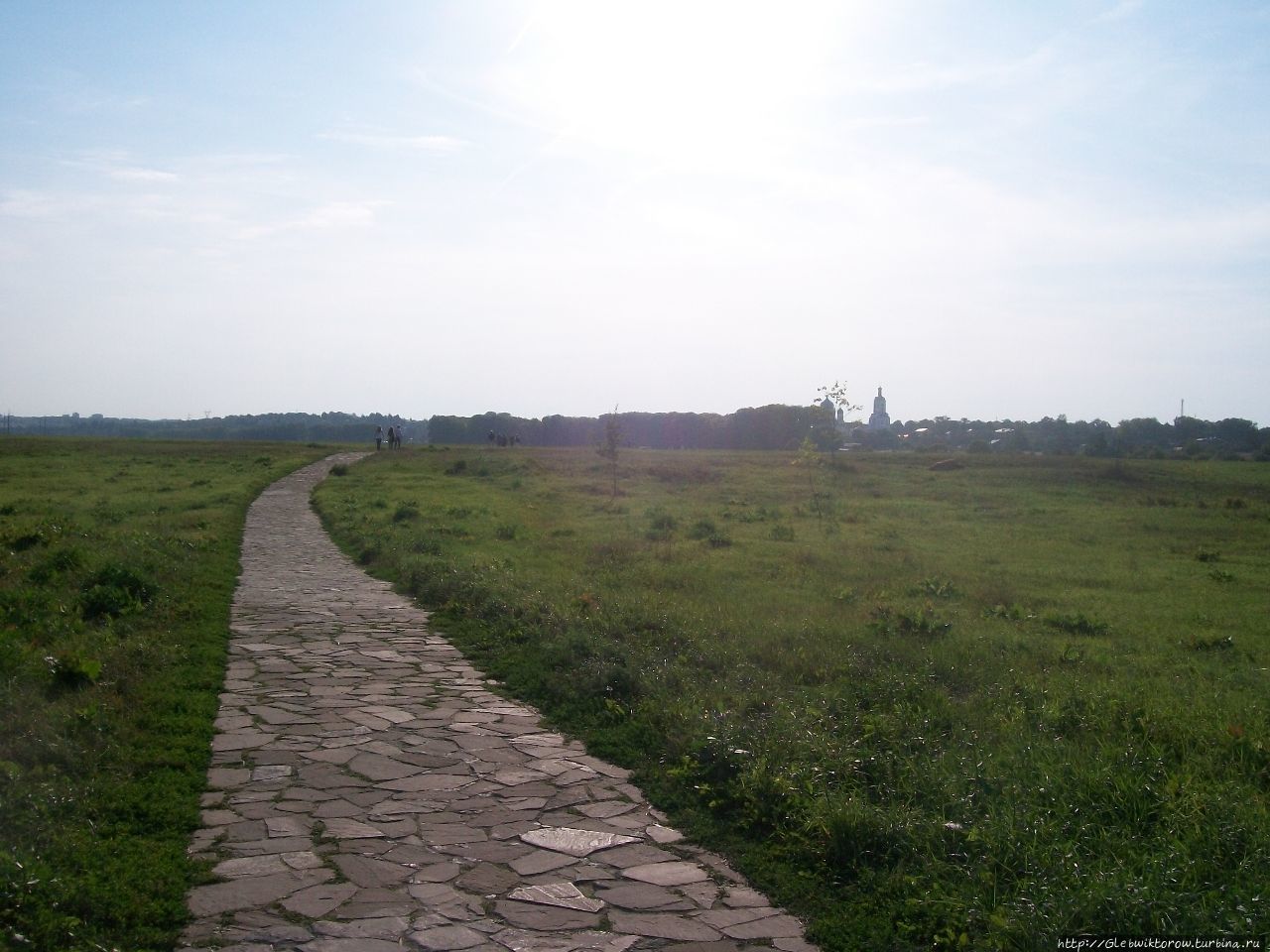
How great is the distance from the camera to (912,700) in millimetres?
7406

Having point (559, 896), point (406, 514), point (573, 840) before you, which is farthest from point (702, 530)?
point (559, 896)

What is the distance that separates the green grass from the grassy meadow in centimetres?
250

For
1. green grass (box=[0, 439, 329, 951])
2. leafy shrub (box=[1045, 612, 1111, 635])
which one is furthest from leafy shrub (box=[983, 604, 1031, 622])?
green grass (box=[0, 439, 329, 951])

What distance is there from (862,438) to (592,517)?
7531cm

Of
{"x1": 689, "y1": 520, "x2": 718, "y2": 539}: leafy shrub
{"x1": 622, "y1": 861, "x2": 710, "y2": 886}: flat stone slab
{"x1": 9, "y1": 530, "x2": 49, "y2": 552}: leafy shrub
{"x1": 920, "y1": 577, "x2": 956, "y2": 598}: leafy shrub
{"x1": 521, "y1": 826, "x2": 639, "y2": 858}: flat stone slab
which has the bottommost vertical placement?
{"x1": 622, "y1": 861, "x2": 710, "y2": 886}: flat stone slab

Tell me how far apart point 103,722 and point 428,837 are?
248 centimetres

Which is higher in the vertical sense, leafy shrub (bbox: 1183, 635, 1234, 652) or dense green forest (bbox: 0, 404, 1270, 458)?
dense green forest (bbox: 0, 404, 1270, 458)

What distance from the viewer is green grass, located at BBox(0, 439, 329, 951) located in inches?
157

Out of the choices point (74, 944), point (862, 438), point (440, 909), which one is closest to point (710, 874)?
point (440, 909)

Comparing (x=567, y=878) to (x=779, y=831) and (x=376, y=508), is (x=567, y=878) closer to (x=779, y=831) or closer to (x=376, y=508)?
(x=779, y=831)

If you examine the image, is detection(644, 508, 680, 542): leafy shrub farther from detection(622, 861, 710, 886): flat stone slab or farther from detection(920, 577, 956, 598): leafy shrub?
detection(622, 861, 710, 886): flat stone slab

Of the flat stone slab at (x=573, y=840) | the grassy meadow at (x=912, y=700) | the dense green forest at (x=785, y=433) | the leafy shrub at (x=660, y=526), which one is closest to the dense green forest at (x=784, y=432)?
the dense green forest at (x=785, y=433)

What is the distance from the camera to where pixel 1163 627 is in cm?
1186

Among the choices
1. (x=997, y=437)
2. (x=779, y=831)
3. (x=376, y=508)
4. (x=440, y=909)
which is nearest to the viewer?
(x=440, y=909)
